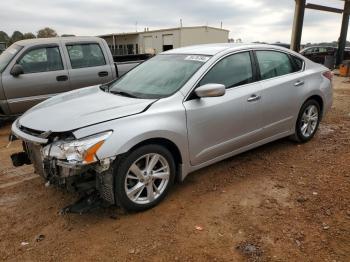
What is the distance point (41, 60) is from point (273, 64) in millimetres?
4653

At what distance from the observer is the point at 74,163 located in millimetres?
3047

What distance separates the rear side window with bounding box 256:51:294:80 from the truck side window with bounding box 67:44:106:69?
414cm

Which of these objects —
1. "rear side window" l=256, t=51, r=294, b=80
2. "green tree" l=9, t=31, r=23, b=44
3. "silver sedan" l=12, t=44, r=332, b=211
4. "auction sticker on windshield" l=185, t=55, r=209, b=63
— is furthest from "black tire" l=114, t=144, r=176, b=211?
"green tree" l=9, t=31, r=23, b=44

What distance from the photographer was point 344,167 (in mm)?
4680

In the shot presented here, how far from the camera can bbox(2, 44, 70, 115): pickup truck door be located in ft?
22.2

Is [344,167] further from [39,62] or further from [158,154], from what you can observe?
[39,62]

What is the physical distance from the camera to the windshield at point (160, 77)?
3.91 m

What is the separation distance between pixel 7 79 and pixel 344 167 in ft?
19.8

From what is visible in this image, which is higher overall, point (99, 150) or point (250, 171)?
point (99, 150)

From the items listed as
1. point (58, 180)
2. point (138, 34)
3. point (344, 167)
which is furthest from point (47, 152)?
point (138, 34)

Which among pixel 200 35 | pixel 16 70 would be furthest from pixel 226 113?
pixel 200 35

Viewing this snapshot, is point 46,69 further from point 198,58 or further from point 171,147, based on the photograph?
point 171,147

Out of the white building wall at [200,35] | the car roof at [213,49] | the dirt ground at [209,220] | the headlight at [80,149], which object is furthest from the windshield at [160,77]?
the white building wall at [200,35]

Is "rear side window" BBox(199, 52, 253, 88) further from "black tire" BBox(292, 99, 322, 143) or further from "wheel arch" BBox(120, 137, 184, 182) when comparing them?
"black tire" BBox(292, 99, 322, 143)
